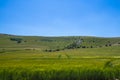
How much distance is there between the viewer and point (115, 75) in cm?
5203

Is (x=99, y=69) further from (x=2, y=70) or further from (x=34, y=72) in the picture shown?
(x=2, y=70)

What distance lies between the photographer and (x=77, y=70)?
166 feet

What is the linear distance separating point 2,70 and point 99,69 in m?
19.0

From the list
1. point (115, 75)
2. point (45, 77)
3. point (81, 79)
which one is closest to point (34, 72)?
point (45, 77)

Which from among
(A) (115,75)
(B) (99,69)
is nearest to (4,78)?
(B) (99,69)

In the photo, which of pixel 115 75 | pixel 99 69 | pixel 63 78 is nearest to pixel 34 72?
pixel 63 78

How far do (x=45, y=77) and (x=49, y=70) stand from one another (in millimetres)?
1656

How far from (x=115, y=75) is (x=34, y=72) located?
53.8 ft

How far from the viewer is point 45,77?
1921 inches

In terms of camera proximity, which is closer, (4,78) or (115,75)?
(4,78)

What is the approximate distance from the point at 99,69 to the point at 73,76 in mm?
5527

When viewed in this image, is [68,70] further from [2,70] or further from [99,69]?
[2,70]

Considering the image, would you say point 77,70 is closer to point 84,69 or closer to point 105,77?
point 84,69

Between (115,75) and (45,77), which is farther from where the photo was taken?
(115,75)
